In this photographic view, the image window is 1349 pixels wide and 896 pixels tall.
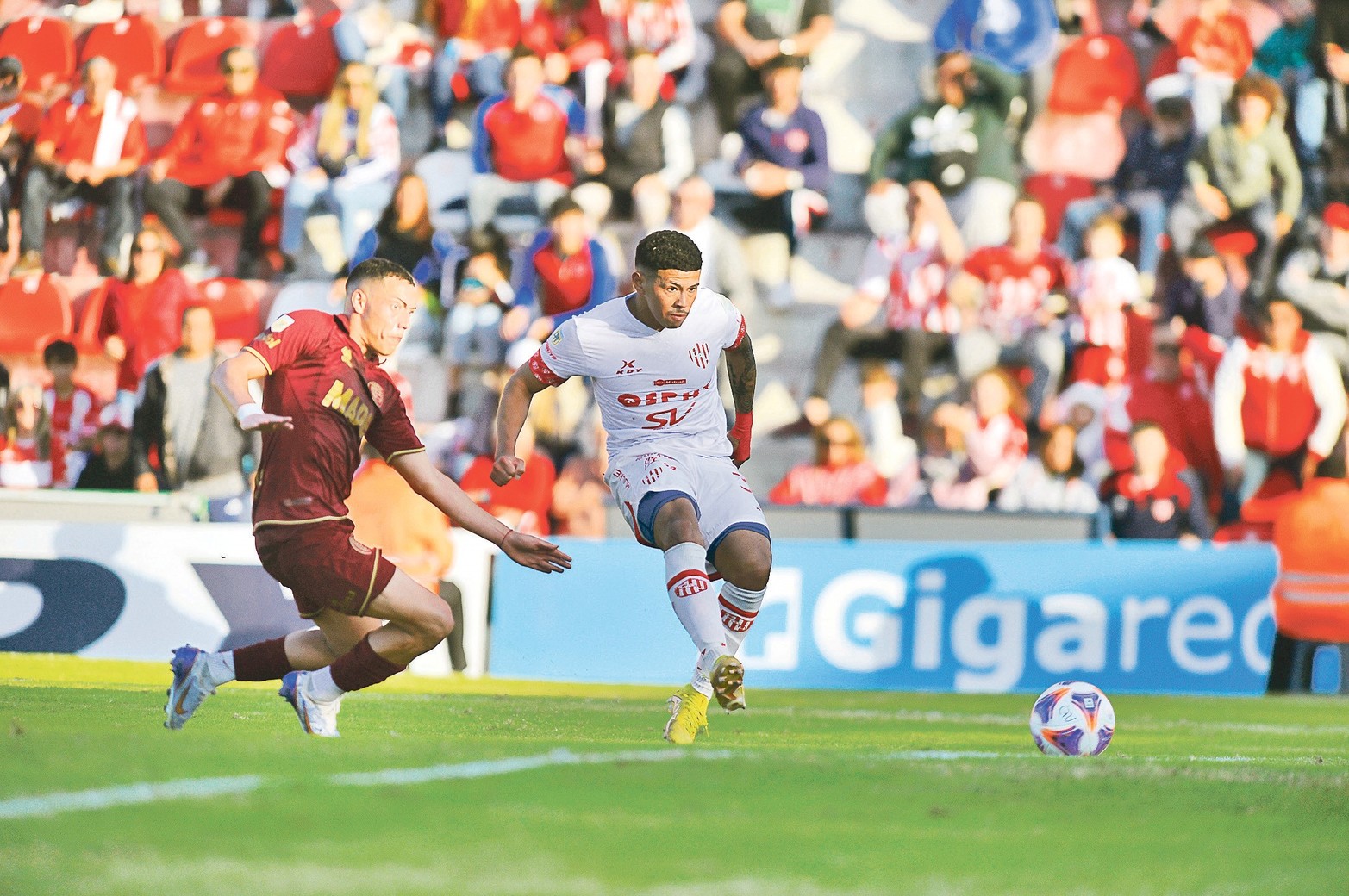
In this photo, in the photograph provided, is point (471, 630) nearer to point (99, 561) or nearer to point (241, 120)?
point (99, 561)

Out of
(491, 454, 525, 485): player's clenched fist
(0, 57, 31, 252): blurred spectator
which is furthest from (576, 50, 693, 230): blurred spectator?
(491, 454, 525, 485): player's clenched fist

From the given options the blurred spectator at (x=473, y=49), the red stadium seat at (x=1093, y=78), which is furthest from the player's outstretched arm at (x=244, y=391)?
the red stadium seat at (x=1093, y=78)

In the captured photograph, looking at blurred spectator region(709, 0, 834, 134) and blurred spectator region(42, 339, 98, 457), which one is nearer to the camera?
blurred spectator region(42, 339, 98, 457)

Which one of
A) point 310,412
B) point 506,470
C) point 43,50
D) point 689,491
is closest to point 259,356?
point 310,412

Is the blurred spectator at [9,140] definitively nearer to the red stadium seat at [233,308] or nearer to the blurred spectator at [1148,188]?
the red stadium seat at [233,308]

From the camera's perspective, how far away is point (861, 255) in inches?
609

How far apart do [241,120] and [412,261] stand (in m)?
2.30

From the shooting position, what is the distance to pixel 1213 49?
15.8m

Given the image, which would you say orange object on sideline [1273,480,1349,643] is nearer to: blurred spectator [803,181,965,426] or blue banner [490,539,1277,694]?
blue banner [490,539,1277,694]

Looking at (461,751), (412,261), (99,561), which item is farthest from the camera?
(412,261)

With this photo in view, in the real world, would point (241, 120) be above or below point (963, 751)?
above

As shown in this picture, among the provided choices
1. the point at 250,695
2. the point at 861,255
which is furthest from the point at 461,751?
the point at 861,255

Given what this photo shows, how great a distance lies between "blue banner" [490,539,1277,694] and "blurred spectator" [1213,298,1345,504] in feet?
7.61

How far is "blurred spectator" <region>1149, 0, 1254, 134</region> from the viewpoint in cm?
1551
